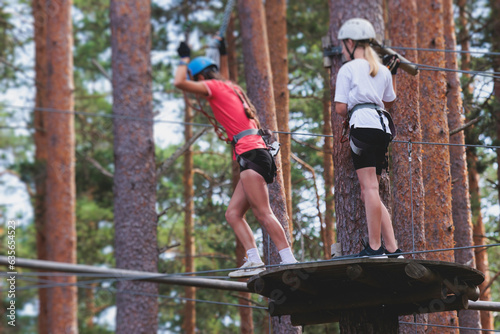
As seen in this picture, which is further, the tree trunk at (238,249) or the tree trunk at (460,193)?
the tree trunk at (238,249)

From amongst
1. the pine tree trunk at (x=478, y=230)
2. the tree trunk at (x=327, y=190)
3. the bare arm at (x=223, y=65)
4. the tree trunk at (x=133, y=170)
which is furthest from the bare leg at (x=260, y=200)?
the tree trunk at (x=327, y=190)

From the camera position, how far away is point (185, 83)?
5652 millimetres

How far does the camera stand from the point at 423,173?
9141 mm

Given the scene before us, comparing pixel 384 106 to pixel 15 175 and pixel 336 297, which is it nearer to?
pixel 336 297

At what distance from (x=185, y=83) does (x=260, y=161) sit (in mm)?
866

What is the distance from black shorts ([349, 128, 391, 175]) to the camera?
557cm

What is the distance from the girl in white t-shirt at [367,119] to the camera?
18.0ft

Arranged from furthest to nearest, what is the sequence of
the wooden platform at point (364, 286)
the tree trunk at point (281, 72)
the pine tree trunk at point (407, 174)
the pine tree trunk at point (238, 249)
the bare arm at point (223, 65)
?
the pine tree trunk at point (238, 249)
the tree trunk at point (281, 72)
the pine tree trunk at point (407, 174)
the bare arm at point (223, 65)
the wooden platform at point (364, 286)

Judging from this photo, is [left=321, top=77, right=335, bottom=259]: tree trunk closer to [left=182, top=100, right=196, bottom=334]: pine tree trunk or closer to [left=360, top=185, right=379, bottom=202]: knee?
[left=182, top=100, right=196, bottom=334]: pine tree trunk

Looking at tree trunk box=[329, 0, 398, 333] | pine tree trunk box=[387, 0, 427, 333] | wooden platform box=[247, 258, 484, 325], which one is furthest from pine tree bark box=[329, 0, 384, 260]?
pine tree trunk box=[387, 0, 427, 333]

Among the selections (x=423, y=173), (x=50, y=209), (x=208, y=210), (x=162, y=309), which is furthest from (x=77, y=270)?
(x=162, y=309)

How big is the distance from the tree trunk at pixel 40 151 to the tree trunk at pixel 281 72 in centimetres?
440

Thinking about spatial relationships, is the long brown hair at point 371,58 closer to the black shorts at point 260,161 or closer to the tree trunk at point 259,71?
the black shorts at point 260,161

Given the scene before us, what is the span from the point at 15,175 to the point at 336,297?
15.7m
